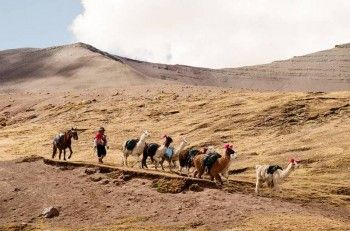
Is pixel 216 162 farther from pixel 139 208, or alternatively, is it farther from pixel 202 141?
pixel 202 141

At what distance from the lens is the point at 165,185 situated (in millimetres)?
22438

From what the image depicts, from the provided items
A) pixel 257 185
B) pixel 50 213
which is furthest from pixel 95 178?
pixel 257 185

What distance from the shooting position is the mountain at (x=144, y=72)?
101 m

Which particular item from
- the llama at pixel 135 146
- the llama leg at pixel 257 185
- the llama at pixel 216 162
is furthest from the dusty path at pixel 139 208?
the llama at pixel 135 146

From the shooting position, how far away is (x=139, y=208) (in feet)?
68.6

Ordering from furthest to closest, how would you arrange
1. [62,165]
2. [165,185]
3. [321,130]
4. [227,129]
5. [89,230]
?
[227,129] → [321,130] → [62,165] → [165,185] → [89,230]

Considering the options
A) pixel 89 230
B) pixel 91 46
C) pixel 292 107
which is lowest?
A: pixel 89 230

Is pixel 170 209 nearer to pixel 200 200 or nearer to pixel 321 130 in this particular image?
pixel 200 200

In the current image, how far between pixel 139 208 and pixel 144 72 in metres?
94.6

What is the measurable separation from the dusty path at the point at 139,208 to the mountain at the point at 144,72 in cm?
6819

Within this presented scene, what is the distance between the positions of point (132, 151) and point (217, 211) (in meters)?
11.0

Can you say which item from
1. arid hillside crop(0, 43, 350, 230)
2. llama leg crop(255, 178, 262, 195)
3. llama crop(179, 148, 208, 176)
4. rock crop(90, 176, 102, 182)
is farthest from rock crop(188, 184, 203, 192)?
rock crop(90, 176, 102, 182)

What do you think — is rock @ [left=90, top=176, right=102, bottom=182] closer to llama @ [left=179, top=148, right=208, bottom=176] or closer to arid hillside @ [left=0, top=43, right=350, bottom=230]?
arid hillside @ [left=0, top=43, right=350, bottom=230]

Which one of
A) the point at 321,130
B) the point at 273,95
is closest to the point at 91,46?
the point at 273,95
